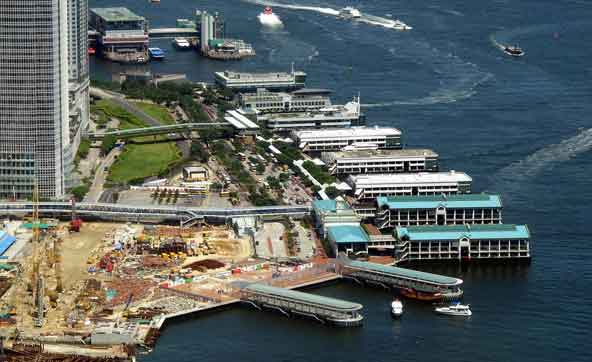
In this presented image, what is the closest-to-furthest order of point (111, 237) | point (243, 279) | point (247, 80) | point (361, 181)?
1. point (243, 279)
2. point (111, 237)
3. point (361, 181)
4. point (247, 80)

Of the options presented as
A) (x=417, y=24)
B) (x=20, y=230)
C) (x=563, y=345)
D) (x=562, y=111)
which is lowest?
(x=563, y=345)

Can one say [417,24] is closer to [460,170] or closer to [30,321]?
[460,170]

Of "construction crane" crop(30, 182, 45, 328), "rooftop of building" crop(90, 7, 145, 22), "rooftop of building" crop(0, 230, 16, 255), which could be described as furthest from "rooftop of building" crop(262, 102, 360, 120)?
"rooftop of building" crop(90, 7, 145, 22)

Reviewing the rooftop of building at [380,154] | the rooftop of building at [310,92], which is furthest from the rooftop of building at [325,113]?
the rooftop of building at [380,154]

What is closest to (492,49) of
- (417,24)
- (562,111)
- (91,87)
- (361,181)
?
(417,24)

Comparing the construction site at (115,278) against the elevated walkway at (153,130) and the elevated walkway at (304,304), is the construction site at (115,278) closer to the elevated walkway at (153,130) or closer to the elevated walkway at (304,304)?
the elevated walkway at (304,304)

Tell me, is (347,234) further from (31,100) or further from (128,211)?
(31,100)

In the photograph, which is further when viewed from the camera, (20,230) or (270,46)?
(270,46)

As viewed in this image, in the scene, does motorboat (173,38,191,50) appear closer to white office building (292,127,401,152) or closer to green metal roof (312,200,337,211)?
white office building (292,127,401,152)
